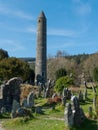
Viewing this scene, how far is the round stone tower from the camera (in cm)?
8556

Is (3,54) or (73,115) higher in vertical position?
(3,54)

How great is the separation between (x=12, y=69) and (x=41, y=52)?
10966mm

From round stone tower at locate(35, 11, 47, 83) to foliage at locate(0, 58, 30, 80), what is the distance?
15.6 feet

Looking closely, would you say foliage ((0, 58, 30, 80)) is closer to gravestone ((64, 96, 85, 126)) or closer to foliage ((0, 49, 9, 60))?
foliage ((0, 49, 9, 60))

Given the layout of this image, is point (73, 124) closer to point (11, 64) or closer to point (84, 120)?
point (84, 120)

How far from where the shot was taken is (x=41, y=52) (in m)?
86.5

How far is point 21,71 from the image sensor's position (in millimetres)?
79500

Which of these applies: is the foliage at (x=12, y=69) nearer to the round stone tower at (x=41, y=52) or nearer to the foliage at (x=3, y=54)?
the round stone tower at (x=41, y=52)

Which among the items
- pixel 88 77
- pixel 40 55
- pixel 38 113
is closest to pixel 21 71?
pixel 40 55

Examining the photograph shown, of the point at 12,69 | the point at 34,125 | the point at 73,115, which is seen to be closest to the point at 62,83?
the point at 34,125

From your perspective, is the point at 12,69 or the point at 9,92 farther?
the point at 12,69

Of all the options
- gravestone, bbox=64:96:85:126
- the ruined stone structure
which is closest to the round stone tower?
the ruined stone structure

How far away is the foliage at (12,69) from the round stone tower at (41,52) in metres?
4.74

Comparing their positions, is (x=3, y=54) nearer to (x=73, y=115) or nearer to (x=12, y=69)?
(x=12, y=69)
